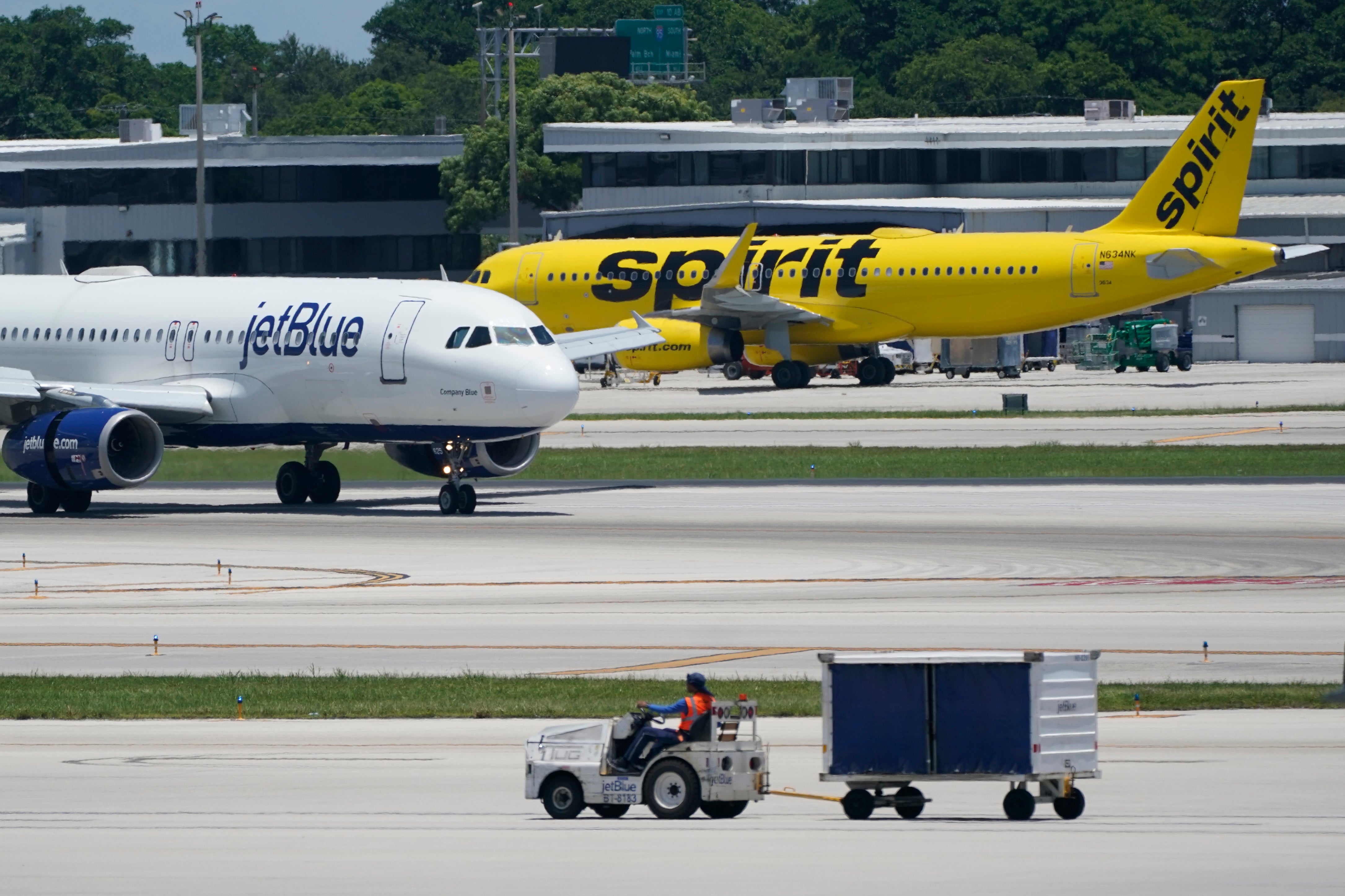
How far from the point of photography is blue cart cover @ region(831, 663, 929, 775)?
60.4 ft

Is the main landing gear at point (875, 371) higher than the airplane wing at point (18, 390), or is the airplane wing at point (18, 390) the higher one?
the airplane wing at point (18, 390)

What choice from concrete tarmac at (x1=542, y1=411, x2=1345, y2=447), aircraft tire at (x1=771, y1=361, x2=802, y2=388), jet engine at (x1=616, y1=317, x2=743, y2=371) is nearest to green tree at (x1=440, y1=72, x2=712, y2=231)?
jet engine at (x1=616, y1=317, x2=743, y2=371)

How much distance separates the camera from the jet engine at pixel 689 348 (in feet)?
281

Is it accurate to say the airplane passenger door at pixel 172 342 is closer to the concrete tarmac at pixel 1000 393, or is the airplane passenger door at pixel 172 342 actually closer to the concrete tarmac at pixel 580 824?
the concrete tarmac at pixel 580 824

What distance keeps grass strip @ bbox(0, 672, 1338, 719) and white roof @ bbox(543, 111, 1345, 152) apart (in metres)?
95.1

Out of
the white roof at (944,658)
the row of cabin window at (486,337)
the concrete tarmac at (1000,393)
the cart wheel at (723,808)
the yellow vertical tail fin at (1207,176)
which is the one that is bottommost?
the cart wheel at (723,808)

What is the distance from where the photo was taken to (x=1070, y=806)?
18.1m

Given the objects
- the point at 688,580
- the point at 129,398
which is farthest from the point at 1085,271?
the point at 688,580

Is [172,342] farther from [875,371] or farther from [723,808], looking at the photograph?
[875,371]

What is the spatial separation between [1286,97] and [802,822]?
550ft

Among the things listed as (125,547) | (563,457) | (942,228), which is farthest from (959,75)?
(125,547)

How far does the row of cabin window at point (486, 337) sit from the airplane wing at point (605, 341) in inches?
139

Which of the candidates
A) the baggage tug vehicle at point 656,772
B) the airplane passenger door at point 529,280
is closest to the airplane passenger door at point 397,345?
the baggage tug vehicle at point 656,772

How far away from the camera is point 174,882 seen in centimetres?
1592
